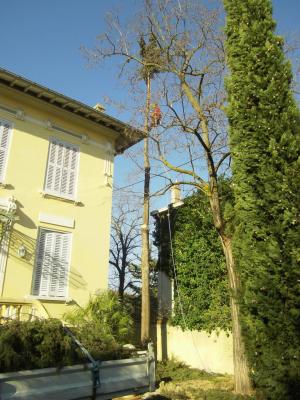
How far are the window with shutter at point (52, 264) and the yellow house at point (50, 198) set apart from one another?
1.1 inches

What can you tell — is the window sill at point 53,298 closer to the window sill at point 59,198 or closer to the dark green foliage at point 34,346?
the window sill at point 59,198

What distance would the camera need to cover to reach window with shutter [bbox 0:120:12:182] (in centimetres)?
996

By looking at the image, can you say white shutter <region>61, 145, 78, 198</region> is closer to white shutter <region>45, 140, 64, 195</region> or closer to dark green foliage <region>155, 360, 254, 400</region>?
white shutter <region>45, 140, 64, 195</region>

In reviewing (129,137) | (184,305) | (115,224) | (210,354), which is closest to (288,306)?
(210,354)

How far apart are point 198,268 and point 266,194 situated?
19.4ft

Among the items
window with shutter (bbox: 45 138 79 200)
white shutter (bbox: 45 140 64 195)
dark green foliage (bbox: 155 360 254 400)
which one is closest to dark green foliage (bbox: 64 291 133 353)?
dark green foliage (bbox: 155 360 254 400)

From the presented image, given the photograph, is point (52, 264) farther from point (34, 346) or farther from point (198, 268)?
point (34, 346)

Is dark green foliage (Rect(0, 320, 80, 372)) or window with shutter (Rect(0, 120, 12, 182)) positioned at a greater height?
window with shutter (Rect(0, 120, 12, 182))

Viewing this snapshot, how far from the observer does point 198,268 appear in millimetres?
11430

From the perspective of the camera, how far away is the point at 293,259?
5.46 meters

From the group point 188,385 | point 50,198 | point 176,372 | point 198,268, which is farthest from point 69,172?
point 188,385

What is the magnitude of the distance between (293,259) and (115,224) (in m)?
20.4

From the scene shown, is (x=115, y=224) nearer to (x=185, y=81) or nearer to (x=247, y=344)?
(x=185, y=81)

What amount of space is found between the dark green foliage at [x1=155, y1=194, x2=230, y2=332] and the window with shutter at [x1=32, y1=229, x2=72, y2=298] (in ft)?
13.0
